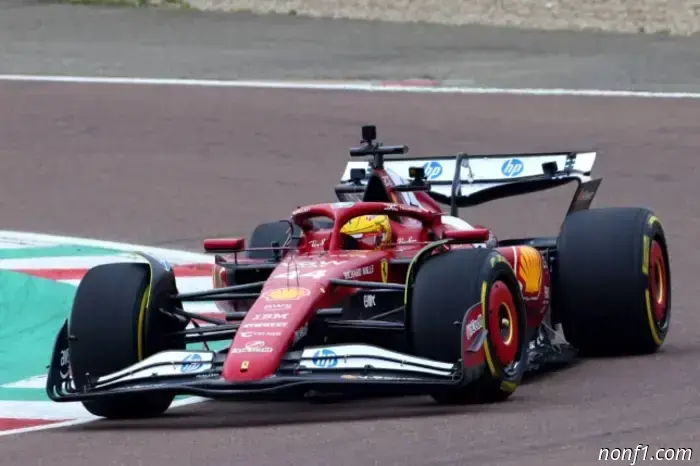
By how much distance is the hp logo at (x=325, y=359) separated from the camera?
7.95 metres

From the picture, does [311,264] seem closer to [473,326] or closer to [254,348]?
[254,348]

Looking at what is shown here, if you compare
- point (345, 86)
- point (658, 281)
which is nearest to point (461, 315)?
point (658, 281)

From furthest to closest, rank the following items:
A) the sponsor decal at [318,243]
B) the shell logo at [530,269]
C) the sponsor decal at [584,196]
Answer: the sponsor decal at [584,196]
the shell logo at [530,269]
the sponsor decal at [318,243]

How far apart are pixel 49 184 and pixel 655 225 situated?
7.86m

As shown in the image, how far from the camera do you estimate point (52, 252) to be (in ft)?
43.7

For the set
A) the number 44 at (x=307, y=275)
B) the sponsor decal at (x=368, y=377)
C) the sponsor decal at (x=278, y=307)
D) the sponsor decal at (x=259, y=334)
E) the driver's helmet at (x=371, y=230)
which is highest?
the driver's helmet at (x=371, y=230)

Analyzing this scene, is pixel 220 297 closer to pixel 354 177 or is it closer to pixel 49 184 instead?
pixel 354 177

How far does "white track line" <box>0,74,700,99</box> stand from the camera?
1927 cm

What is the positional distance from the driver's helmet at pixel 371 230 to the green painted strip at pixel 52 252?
4.31 meters

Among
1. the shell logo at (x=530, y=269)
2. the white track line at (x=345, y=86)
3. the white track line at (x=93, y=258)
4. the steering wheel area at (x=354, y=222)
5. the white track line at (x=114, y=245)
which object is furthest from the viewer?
the white track line at (x=345, y=86)

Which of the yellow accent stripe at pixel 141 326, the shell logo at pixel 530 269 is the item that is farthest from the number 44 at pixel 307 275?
the shell logo at pixel 530 269

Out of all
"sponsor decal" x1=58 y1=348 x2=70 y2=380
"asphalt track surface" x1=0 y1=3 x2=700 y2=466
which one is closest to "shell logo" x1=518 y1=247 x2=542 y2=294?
"asphalt track surface" x1=0 y1=3 x2=700 y2=466

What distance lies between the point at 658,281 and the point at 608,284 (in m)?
0.60

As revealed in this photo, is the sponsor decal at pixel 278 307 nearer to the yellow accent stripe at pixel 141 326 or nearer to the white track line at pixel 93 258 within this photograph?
the yellow accent stripe at pixel 141 326
